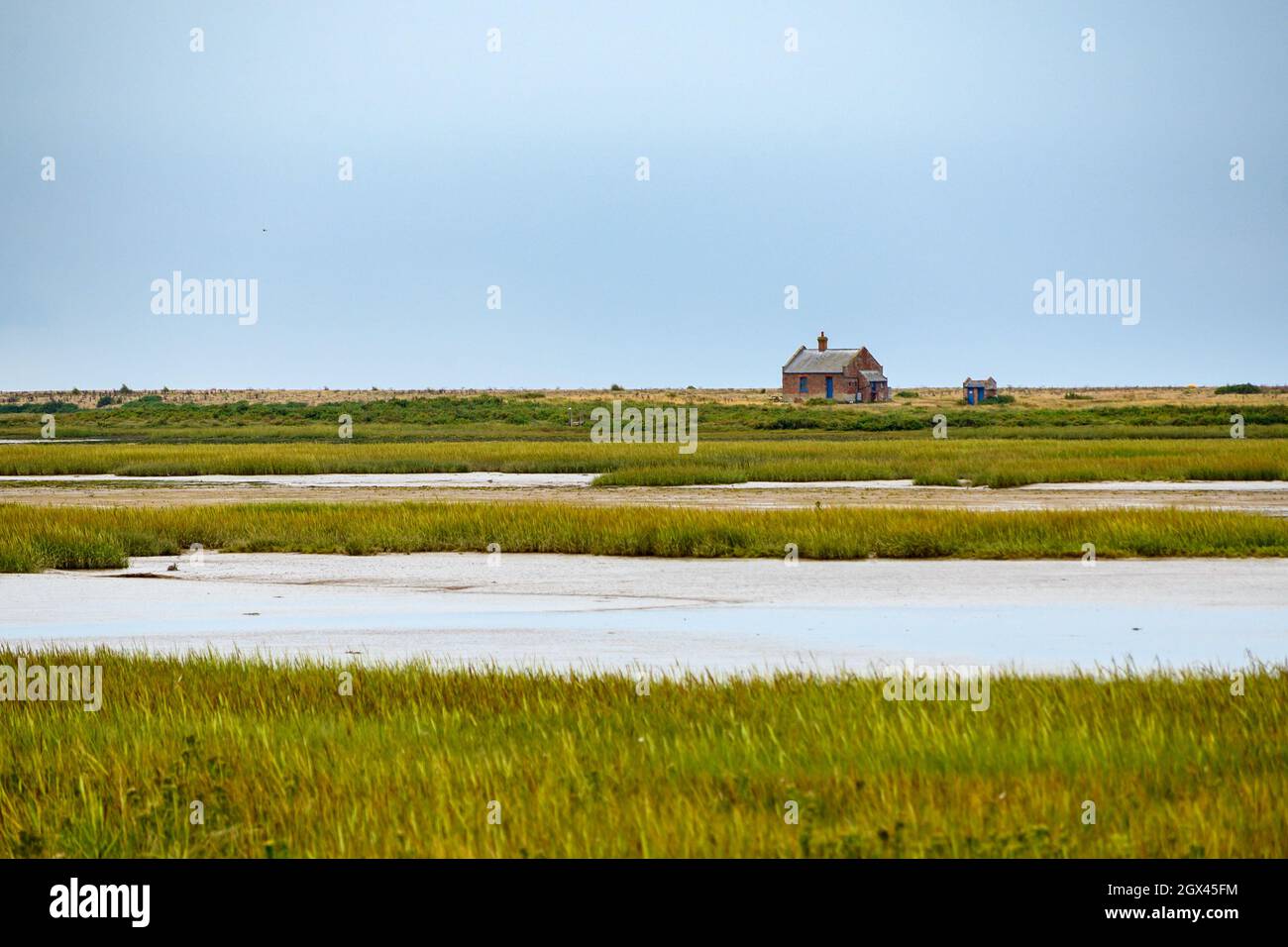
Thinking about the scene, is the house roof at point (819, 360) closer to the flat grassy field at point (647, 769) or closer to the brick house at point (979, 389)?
the brick house at point (979, 389)

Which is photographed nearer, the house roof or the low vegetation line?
the low vegetation line

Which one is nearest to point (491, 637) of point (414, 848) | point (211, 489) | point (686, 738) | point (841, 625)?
point (841, 625)

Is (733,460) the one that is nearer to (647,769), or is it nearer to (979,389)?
(647,769)

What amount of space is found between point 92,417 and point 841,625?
393 feet

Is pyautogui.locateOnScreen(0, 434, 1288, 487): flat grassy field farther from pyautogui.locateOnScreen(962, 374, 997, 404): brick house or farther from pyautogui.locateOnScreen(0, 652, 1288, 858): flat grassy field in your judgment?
pyautogui.locateOnScreen(962, 374, 997, 404): brick house

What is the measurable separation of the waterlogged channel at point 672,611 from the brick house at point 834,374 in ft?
334

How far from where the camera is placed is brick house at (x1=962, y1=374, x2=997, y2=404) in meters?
138

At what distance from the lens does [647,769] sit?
9.22 meters

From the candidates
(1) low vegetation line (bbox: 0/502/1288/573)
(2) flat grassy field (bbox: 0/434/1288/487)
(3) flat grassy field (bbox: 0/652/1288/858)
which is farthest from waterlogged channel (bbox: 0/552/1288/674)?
(2) flat grassy field (bbox: 0/434/1288/487)

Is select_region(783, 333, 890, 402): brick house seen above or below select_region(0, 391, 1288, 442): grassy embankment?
above

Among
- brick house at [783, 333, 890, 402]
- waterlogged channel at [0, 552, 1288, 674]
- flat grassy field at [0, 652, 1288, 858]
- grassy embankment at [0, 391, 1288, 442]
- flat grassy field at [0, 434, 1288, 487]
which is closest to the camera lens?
flat grassy field at [0, 652, 1288, 858]

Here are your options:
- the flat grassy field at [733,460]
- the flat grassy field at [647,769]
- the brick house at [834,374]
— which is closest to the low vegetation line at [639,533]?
the flat grassy field at [647,769]
